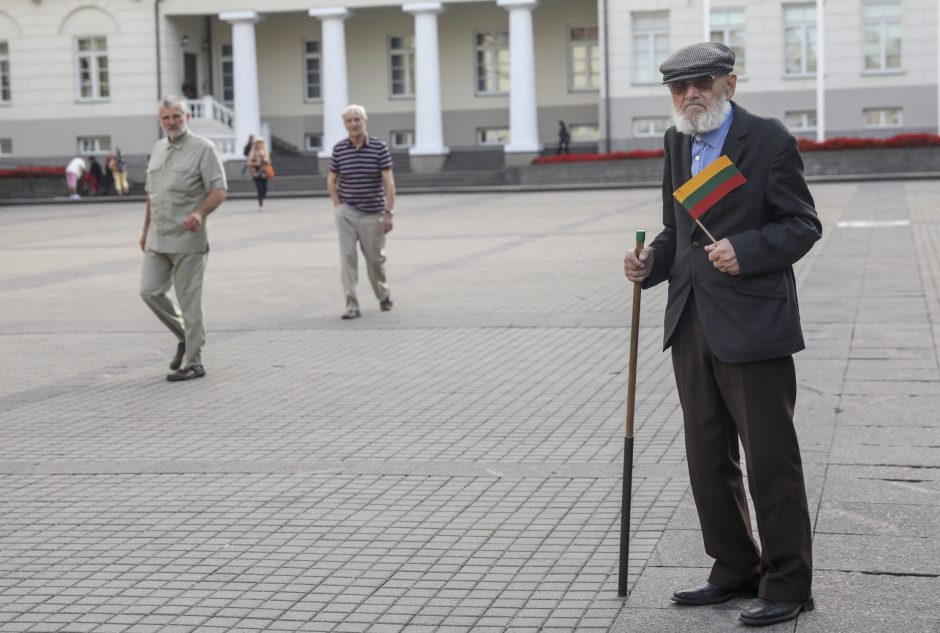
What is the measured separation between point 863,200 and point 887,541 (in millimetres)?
23857

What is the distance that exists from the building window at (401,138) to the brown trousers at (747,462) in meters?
46.7

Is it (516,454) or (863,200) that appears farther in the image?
(863,200)

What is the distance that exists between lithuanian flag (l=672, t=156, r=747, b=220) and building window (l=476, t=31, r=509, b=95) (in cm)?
4610

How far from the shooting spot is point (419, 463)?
7.34m

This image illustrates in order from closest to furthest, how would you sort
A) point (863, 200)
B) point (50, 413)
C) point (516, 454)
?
point (516, 454) → point (50, 413) → point (863, 200)

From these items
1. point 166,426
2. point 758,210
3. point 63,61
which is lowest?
point 166,426

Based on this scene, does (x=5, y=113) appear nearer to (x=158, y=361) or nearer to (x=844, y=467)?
(x=158, y=361)

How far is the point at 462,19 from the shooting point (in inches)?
2000

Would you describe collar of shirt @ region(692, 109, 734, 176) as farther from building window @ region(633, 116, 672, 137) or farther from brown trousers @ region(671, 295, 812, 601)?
building window @ region(633, 116, 672, 137)

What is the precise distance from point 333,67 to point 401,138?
176 inches

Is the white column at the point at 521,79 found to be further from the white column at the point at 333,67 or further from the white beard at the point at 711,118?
the white beard at the point at 711,118

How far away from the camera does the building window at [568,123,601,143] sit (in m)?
49.4

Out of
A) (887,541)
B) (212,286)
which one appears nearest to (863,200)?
(212,286)

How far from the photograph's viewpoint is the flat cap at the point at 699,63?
4582mm
